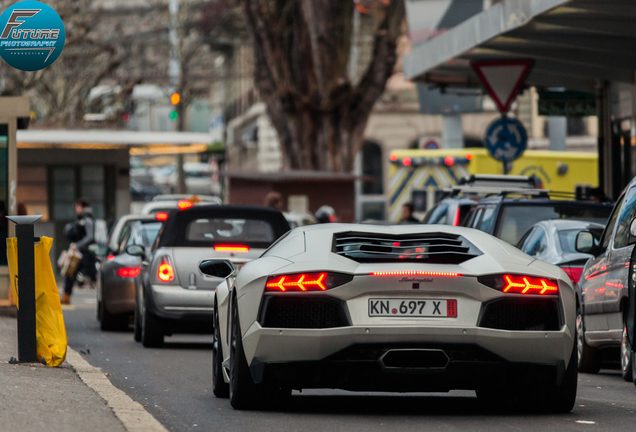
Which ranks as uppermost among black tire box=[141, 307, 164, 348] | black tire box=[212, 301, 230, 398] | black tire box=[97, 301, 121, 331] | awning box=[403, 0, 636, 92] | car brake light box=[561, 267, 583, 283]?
awning box=[403, 0, 636, 92]

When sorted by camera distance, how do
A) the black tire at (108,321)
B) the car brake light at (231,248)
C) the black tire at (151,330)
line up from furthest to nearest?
the black tire at (108,321) < the black tire at (151,330) < the car brake light at (231,248)

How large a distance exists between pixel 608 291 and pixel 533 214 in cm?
376

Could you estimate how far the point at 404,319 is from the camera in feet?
25.3

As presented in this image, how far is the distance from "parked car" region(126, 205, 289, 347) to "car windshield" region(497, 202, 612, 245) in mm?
2273

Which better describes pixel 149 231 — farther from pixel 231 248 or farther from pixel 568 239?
pixel 568 239

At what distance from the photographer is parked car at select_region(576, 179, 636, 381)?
10.8 m

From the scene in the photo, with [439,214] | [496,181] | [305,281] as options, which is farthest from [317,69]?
[305,281]

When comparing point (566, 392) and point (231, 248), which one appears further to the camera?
point (231, 248)

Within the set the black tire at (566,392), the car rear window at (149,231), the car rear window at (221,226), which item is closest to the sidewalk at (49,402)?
the black tire at (566,392)

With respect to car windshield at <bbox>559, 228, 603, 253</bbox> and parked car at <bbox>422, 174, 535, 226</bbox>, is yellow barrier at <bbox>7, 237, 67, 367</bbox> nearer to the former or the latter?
car windshield at <bbox>559, 228, 603, 253</bbox>

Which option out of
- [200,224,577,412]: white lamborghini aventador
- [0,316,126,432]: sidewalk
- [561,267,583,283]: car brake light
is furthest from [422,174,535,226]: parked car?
[200,224,577,412]: white lamborghini aventador

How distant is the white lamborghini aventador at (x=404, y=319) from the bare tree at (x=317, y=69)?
22.3 meters

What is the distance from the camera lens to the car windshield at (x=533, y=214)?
14.7 meters

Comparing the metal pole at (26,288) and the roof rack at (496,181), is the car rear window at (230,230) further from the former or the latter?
the roof rack at (496,181)
